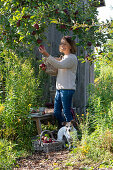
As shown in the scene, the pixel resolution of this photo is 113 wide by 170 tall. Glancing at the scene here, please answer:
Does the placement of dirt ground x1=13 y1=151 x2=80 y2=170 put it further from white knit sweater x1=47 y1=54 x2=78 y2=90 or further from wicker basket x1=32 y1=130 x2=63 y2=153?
white knit sweater x1=47 y1=54 x2=78 y2=90

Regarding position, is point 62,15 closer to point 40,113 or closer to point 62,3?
point 62,3

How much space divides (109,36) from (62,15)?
1.44 m

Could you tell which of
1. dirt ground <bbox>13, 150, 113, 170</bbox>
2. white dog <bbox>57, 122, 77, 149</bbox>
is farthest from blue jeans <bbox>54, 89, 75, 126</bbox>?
dirt ground <bbox>13, 150, 113, 170</bbox>

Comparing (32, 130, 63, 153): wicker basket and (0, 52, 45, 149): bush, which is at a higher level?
(0, 52, 45, 149): bush

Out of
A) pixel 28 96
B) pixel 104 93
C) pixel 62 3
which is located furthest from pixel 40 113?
pixel 62 3

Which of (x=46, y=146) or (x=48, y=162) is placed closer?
(x=48, y=162)

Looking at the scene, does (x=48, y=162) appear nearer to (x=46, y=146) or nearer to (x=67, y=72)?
(x=46, y=146)

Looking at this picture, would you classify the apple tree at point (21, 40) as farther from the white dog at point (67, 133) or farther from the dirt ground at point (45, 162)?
the white dog at point (67, 133)

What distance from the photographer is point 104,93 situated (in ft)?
14.7

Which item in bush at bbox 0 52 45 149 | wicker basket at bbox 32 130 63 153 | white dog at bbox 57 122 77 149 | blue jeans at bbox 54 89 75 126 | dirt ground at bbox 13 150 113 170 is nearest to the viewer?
dirt ground at bbox 13 150 113 170

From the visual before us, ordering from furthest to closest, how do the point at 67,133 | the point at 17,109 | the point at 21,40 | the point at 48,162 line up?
1. the point at 21,40
2. the point at 67,133
3. the point at 17,109
4. the point at 48,162

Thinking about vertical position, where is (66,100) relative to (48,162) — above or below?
above

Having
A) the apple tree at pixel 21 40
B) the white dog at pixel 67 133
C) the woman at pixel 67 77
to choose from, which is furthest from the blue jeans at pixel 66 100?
the apple tree at pixel 21 40

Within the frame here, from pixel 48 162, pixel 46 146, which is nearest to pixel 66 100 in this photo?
pixel 46 146
